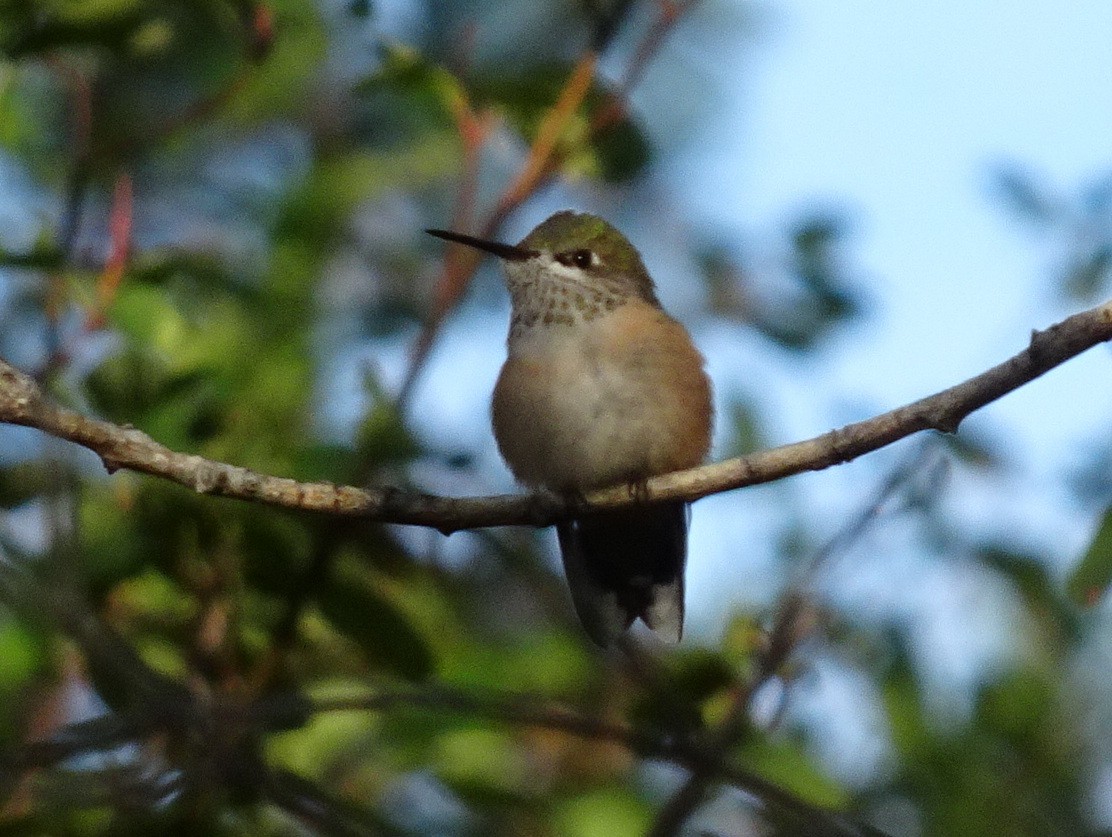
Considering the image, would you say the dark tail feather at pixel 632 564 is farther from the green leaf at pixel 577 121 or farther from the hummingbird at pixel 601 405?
the green leaf at pixel 577 121

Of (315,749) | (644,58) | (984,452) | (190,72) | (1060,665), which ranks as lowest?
(315,749)

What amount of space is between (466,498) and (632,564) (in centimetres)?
181

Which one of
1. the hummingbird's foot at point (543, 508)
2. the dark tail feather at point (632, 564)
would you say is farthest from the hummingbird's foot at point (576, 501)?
the dark tail feather at point (632, 564)

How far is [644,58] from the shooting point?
4.89 metres

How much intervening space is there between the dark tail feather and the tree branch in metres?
1.34

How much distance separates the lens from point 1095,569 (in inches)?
126

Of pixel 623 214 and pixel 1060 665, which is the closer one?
pixel 1060 665

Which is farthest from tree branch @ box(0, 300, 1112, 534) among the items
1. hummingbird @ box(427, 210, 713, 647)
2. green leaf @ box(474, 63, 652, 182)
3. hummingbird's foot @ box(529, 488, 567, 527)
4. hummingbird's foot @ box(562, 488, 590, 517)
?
green leaf @ box(474, 63, 652, 182)

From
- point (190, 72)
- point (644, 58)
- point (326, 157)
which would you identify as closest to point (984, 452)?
point (644, 58)

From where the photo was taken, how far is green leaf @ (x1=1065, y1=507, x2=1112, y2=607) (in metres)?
3.21

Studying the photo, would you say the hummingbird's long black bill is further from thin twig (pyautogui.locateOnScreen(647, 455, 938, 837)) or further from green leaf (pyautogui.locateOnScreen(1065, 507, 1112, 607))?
green leaf (pyautogui.locateOnScreen(1065, 507, 1112, 607))

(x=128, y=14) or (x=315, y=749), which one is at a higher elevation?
(x=128, y=14)

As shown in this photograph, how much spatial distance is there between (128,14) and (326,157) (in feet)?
8.55

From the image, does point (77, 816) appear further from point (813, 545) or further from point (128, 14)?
point (813, 545)
